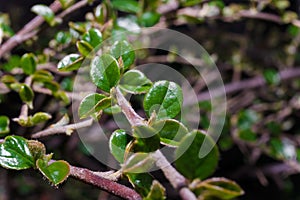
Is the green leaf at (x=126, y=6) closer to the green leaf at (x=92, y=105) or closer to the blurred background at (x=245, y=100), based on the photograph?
the blurred background at (x=245, y=100)

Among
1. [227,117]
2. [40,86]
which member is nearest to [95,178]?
[40,86]

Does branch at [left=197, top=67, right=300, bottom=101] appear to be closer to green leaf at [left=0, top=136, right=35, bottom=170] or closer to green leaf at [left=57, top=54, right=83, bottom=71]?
green leaf at [left=57, top=54, right=83, bottom=71]

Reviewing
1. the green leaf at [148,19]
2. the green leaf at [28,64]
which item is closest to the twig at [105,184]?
the green leaf at [28,64]

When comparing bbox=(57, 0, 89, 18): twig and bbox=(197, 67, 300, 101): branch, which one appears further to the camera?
bbox=(197, 67, 300, 101): branch

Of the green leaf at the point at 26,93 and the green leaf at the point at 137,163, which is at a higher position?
the green leaf at the point at 137,163

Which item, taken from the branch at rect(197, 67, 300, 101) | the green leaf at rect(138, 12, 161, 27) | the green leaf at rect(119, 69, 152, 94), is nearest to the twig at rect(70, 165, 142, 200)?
the green leaf at rect(119, 69, 152, 94)

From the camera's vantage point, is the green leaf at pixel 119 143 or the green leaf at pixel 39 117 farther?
the green leaf at pixel 39 117

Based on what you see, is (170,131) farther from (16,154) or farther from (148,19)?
(148,19)
